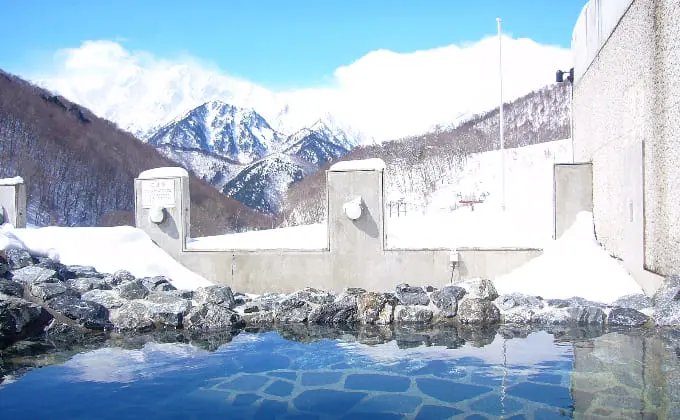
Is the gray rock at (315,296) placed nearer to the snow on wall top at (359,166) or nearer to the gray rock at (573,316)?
the snow on wall top at (359,166)

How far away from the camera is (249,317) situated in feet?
28.7

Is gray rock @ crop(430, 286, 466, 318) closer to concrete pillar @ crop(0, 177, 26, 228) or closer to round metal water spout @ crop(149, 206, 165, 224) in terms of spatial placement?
round metal water spout @ crop(149, 206, 165, 224)

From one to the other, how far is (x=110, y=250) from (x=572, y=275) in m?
8.25

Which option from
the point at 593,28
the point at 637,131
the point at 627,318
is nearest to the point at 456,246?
the point at 627,318

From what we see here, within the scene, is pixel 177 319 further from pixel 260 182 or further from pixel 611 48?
pixel 260 182

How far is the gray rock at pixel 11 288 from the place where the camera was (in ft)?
27.3

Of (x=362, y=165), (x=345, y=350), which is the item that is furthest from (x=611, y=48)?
(x=345, y=350)

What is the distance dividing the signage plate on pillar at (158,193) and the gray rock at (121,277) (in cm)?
153

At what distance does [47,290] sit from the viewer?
28.4 feet

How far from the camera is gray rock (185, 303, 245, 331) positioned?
→ 8.39 metres

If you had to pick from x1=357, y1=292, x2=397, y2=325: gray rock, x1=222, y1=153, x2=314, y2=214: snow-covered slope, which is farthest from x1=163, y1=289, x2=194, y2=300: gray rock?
x1=222, y1=153, x2=314, y2=214: snow-covered slope

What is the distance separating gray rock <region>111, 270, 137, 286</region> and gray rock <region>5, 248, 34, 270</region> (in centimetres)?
140

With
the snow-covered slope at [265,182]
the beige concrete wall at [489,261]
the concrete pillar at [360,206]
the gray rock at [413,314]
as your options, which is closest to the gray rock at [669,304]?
the beige concrete wall at [489,261]

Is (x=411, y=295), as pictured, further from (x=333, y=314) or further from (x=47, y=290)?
(x=47, y=290)
